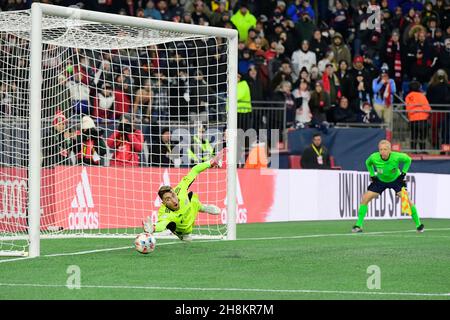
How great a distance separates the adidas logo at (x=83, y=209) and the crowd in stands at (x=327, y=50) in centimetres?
612

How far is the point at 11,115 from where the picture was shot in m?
18.9

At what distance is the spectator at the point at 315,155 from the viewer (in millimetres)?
25906

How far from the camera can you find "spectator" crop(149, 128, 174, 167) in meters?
21.6

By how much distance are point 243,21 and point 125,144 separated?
28.6 feet

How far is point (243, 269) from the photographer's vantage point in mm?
13148

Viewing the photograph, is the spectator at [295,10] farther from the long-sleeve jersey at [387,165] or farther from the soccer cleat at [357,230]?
the soccer cleat at [357,230]

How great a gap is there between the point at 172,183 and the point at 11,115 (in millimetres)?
4344

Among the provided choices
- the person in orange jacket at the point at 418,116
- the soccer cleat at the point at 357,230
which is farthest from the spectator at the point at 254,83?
the soccer cleat at the point at 357,230

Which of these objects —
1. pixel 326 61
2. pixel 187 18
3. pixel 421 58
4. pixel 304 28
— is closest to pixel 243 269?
pixel 187 18

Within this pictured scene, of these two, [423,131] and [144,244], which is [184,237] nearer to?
[144,244]

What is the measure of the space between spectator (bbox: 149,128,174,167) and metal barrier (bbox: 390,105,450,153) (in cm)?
772

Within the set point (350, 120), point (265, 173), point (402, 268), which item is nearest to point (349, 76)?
point (350, 120)

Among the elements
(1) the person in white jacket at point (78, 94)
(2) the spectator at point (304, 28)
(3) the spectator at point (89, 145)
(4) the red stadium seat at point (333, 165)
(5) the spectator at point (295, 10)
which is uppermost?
(5) the spectator at point (295, 10)

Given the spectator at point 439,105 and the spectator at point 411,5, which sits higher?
the spectator at point 411,5
